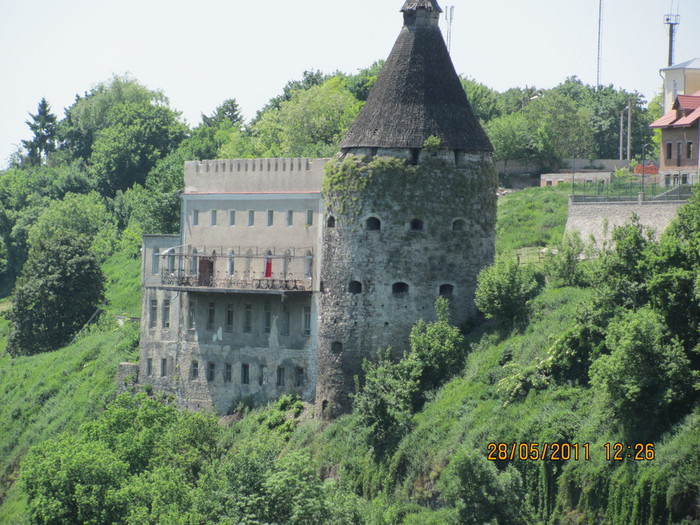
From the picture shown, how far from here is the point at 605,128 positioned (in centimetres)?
11531

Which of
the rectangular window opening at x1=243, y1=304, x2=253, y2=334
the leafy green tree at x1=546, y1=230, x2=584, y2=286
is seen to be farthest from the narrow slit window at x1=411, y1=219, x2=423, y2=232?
the rectangular window opening at x1=243, y1=304, x2=253, y2=334

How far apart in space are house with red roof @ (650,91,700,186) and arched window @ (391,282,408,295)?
A: 55.1 feet

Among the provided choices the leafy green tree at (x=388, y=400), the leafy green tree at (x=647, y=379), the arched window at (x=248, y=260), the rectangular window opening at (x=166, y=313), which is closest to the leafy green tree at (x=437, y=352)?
the leafy green tree at (x=388, y=400)

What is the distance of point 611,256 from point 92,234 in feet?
237

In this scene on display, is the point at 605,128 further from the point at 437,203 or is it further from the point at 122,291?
the point at 437,203

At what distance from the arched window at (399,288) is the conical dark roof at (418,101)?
5.48 m

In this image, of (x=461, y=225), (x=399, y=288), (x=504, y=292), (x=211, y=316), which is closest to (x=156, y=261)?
(x=211, y=316)

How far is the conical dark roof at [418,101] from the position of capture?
55500 mm

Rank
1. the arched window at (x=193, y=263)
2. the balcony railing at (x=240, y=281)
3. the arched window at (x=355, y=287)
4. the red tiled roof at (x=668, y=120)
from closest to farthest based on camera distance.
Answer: the arched window at (x=355, y=287)
the balcony railing at (x=240, y=281)
the arched window at (x=193, y=263)
the red tiled roof at (x=668, y=120)

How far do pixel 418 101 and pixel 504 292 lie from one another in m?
8.69

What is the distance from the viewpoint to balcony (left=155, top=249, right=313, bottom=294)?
62.6 meters

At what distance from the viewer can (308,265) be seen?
6275 centimetres
